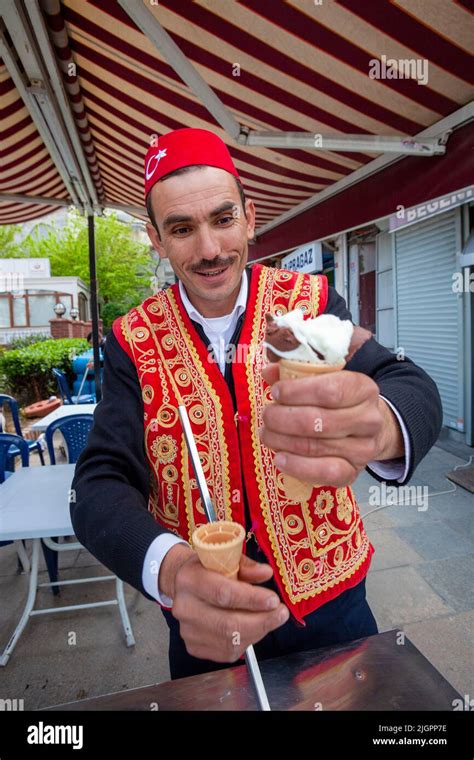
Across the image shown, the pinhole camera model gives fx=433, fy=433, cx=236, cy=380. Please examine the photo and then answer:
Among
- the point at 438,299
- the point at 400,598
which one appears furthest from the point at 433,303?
the point at 400,598

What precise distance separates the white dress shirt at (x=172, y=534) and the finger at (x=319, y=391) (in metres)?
0.37

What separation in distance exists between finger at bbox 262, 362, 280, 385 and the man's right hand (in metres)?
0.44

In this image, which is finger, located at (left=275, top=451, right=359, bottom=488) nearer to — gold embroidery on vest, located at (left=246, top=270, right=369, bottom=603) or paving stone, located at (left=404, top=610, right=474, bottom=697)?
gold embroidery on vest, located at (left=246, top=270, right=369, bottom=603)

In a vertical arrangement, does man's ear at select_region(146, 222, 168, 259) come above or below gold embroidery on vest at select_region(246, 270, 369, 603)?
above

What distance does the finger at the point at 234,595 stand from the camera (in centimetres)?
90

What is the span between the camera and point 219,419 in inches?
58.6

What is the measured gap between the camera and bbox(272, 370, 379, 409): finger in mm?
865

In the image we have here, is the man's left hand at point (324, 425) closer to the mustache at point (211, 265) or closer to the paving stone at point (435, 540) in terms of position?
the mustache at point (211, 265)

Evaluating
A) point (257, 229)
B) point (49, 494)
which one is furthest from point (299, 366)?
point (257, 229)

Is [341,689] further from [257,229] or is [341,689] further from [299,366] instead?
[257,229]

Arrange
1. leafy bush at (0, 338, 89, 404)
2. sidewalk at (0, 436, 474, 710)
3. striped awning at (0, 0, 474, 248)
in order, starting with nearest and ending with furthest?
striped awning at (0, 0, 474, 248) → sidewalk at (0, 436, 474, 710) → leafy bush at (0, 338, 89, 404)

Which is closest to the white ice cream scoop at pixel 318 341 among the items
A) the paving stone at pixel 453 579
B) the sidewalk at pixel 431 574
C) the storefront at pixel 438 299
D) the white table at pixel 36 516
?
the white table at pixel 36 516

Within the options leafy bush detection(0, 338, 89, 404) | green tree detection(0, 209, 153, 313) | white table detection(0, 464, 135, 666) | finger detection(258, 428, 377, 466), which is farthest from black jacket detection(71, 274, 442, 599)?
green tree detection(0, 209, 153, 313)
